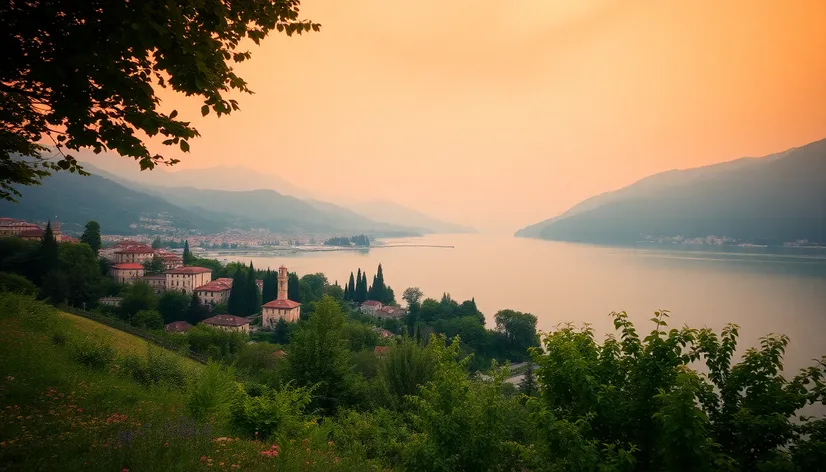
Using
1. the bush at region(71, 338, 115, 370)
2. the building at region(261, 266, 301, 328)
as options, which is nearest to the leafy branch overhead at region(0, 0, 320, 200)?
the bush at region(71, 338, 115, 370)

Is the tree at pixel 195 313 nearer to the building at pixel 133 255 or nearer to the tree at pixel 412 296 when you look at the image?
the building at pixel 133 255

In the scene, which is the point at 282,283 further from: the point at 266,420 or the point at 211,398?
the point at 266,420

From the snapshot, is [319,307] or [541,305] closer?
[319,307]

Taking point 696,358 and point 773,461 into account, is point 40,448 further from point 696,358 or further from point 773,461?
point 696,358

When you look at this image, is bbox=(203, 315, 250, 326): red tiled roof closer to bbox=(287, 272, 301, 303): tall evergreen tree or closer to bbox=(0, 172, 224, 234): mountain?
bbox=(287, 272, 301, 303): tall evergreen tree

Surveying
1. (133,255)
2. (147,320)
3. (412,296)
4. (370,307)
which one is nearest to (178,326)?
(147,320)

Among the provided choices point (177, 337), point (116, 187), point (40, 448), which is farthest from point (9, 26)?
point (116, 187)
